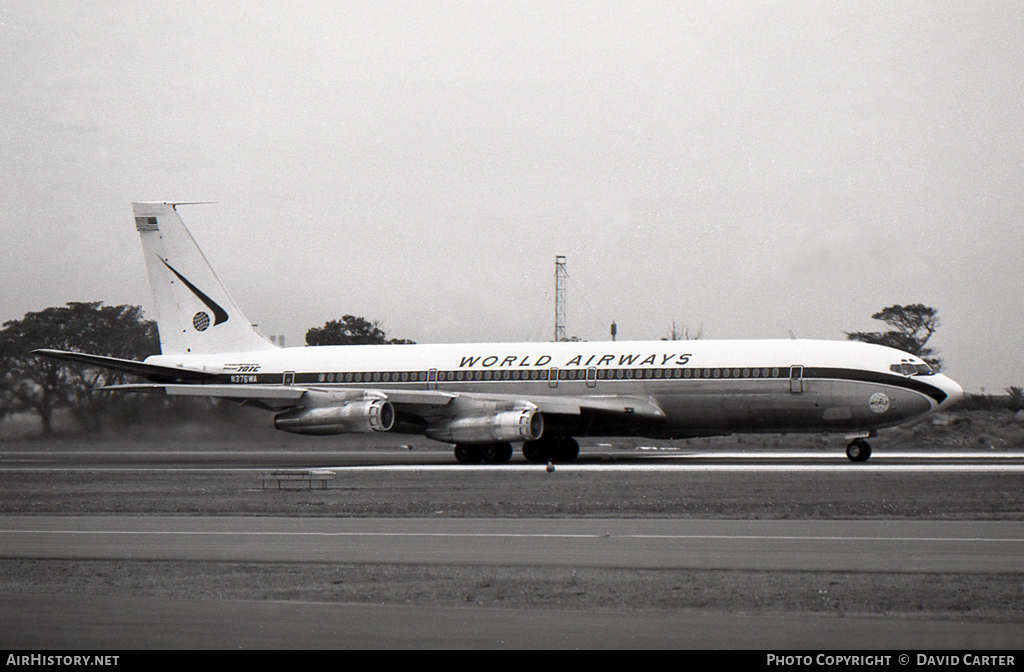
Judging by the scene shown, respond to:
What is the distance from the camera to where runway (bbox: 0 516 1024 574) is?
→ 44.0ft

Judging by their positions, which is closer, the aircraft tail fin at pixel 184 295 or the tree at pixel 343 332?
the aircraft tail fin at pixel 184 295

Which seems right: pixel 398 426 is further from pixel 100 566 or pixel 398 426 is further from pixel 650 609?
pixel 650 609

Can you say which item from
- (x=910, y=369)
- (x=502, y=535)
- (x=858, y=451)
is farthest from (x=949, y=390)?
(x=502, y=535)

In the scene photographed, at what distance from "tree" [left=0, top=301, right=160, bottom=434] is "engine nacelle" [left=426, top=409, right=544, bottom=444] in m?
16.1

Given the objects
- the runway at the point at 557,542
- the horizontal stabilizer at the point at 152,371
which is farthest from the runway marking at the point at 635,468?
the runway at the point at 557,542

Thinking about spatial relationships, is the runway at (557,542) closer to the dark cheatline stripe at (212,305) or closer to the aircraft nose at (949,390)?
the aircraft nose at (949,390)

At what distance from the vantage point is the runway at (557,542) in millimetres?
13406

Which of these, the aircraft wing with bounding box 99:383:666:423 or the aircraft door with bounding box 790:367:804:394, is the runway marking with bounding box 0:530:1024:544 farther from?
the aircraft door with bounding box 790:367:804:394

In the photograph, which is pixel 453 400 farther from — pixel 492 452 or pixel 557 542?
pixel 557 542

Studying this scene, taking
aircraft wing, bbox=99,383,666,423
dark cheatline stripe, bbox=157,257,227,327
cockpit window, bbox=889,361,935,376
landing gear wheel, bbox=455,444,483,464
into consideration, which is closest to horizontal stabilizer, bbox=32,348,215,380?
dark cheatline stripe, bbox=157,257,227,327

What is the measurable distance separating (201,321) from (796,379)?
23272 millimetres

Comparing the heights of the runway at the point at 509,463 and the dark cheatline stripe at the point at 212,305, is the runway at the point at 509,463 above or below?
below

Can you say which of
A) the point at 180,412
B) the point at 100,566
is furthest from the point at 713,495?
the point at 180,412

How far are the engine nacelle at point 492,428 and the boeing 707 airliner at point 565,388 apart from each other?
44 millimetres
